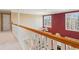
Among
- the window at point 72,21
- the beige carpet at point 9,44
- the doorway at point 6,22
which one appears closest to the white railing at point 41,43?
the beige carpet at point 9,44

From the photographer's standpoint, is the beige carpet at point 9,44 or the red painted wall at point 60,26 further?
the red painted wall at point 60,26

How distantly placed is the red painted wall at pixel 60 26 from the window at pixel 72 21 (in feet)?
0.66

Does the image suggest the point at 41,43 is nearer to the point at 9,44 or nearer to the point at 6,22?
the point at 9,44

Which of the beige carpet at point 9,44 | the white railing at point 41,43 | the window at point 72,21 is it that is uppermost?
the window at point 72,21

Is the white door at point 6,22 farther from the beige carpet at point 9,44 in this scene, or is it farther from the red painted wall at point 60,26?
the beige carpet at point 9,44

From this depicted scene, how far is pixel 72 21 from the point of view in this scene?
22.3ft

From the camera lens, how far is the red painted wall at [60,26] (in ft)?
21.6

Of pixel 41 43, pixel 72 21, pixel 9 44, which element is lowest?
pixel 9 44

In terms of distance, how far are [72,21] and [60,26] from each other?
3.10ft

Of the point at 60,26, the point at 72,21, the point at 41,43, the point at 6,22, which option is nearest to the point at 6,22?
the point at 6,22

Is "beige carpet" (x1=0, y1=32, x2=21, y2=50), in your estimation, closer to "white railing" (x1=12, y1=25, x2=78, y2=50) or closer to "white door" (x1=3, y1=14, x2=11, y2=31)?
"white railing" (x1=12, y1=25, x2=78, y2=50)

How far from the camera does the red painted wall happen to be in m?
6.58
